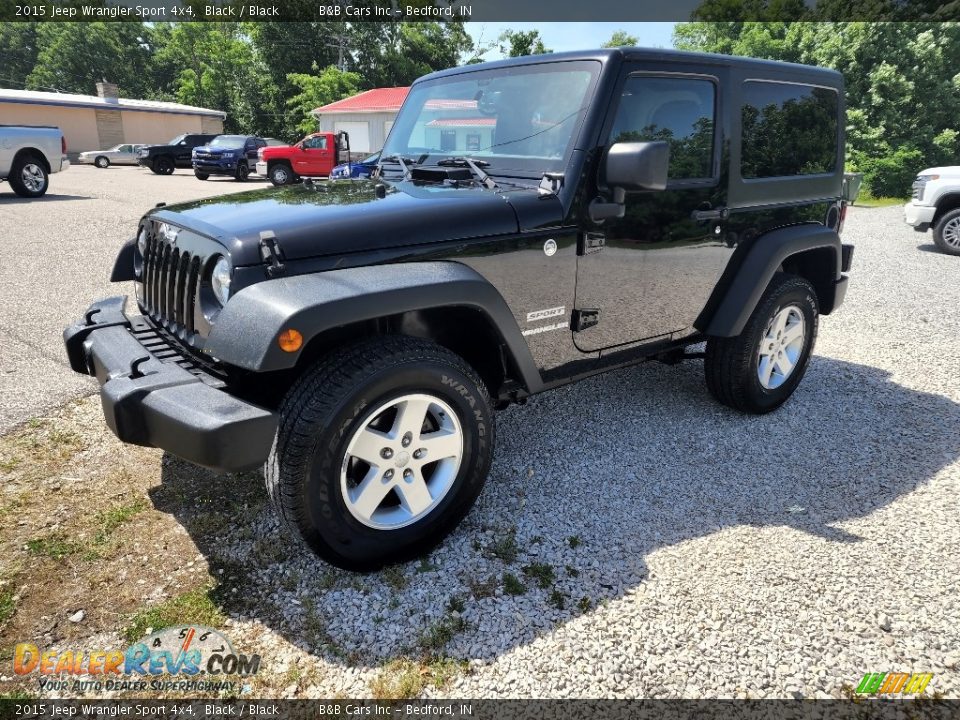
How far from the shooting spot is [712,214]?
3.62 metres

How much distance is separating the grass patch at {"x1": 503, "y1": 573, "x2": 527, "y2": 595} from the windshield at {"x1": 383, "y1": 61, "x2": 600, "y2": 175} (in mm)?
1801

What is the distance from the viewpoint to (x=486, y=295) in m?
2.73

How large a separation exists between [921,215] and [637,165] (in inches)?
400

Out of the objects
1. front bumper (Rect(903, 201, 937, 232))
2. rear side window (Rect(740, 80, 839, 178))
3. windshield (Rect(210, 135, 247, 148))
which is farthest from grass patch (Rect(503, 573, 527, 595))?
windshield (Rect(210, 135, 247, 148))

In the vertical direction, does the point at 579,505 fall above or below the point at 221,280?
below

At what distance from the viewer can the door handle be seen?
354 cm

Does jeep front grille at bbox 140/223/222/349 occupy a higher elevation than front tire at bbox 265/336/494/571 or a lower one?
higher

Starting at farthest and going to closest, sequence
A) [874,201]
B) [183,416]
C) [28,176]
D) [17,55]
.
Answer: [17,55], [874,201], [28,176], [183,416]

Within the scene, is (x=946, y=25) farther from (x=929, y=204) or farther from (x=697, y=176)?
(x=697, y=176)

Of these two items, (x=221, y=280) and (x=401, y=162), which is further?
(x=401, y=162)

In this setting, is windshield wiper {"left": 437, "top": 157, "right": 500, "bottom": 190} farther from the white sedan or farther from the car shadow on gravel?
the white sedan

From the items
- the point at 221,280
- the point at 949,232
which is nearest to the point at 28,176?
the point at 221,280

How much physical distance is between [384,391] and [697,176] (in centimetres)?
214

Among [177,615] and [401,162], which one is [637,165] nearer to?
[401,162]
